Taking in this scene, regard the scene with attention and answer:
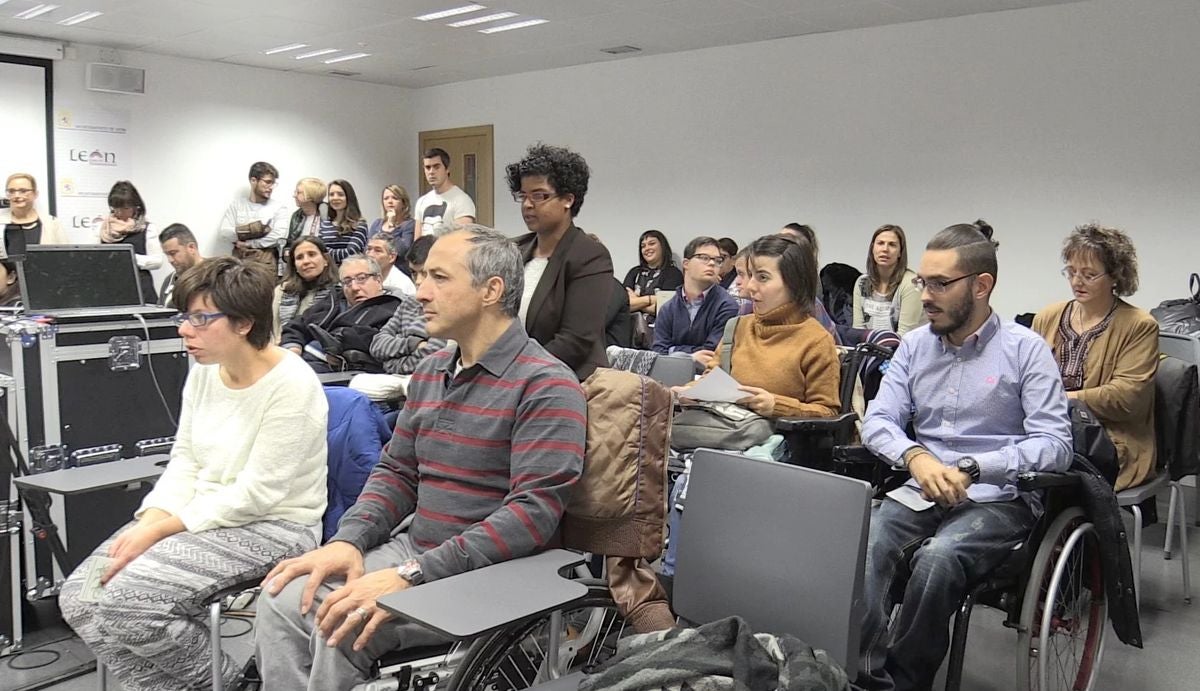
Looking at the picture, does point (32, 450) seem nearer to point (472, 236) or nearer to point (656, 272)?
point (472, 236)

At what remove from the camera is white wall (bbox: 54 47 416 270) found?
8.41 m

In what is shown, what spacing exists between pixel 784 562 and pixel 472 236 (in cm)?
99

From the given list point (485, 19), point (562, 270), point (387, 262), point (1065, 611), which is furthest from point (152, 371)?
point (485, 19)

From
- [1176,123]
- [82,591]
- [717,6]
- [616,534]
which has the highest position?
[717,6]

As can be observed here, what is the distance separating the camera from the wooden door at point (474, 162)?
31.6 feet

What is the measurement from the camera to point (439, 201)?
22.7 feet

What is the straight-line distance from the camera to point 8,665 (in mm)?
2846

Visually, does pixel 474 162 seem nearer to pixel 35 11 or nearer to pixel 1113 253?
pixel 35 11

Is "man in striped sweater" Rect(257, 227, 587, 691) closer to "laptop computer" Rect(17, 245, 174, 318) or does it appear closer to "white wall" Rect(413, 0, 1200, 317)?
"laptop computer" Rect(17, 245, 174, 318)

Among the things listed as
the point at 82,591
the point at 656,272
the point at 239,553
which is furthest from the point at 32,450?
the point at 656,272

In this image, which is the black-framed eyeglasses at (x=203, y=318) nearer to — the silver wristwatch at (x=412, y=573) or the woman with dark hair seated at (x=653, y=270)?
the silver wristwatch at (x=412, y=573)

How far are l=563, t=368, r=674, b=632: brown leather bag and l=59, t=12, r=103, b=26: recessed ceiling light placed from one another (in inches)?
255

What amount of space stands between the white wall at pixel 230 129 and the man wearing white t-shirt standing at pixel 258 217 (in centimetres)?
34

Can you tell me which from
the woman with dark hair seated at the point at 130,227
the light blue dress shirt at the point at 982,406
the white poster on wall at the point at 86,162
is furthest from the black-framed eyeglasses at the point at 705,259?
the white poster on wall at the point at 86,162
